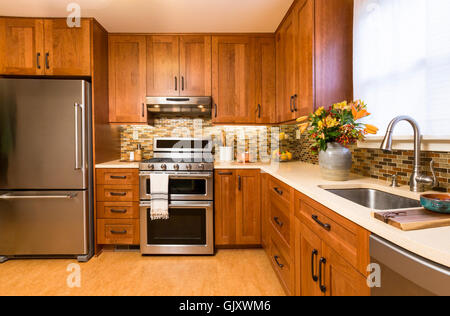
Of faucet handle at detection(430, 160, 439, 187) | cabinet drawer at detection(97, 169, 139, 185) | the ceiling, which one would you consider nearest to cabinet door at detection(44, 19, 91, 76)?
the ceiling

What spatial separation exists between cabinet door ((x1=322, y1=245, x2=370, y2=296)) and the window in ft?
2.47

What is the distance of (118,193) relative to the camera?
249cm

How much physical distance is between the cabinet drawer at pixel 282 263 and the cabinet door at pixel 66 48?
2.45 metres

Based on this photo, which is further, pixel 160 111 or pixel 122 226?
pixel 160 111

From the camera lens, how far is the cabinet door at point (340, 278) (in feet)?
2.85

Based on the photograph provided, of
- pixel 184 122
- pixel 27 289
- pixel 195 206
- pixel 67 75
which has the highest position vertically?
pixel 67 75

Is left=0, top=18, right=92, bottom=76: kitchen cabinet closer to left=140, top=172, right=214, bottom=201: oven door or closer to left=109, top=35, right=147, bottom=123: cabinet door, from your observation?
left=109, top=35, right=147, bottom=123: cabinet door

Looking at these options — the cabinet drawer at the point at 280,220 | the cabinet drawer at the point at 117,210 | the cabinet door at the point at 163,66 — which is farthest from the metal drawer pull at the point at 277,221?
the cabinet door at the point at 163,66

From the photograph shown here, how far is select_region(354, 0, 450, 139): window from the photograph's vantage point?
1.12 meters

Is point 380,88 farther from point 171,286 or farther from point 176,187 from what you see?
point 171,286

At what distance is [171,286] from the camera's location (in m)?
1.94

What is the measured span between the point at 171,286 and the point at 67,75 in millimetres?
2282
